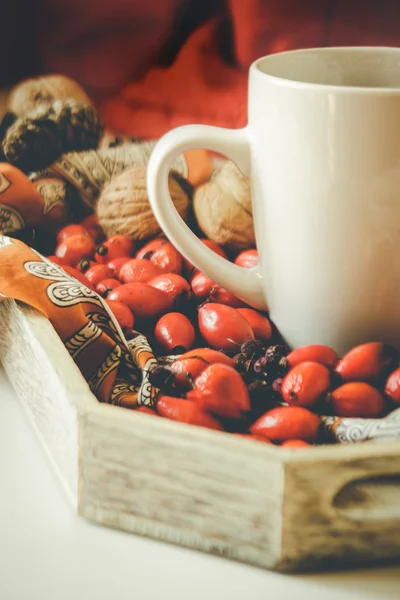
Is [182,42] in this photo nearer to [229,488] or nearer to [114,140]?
[114,140]

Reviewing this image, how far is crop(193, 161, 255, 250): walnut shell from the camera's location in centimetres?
52

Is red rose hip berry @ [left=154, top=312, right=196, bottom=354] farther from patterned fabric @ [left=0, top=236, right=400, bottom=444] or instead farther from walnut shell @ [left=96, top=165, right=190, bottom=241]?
walnut shell @ [left=96, top=165, right=190, bottom=241]

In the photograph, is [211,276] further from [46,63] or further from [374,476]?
[46,63]

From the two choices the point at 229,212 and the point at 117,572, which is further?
the point at 229,212

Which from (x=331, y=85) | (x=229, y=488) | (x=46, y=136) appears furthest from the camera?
(x=46, y=136)

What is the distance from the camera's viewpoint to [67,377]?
13.3 inches

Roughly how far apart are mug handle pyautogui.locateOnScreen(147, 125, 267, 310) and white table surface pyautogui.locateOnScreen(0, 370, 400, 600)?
154 millimetres

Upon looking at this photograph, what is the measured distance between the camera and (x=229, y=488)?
0.31 metres

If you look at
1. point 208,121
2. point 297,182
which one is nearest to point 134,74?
point 208,121

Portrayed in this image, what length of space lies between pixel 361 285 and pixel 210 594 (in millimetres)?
166

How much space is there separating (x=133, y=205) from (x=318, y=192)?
0.19 meters

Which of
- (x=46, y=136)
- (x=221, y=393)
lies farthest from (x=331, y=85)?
(x=46, y=136)

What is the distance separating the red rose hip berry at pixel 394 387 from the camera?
0.37m

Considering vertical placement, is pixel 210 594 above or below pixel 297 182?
below
